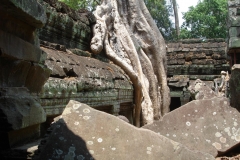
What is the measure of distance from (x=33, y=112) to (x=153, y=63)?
19.1ft

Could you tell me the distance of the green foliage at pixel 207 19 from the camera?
23844mm

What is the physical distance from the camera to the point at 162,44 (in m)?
7.98

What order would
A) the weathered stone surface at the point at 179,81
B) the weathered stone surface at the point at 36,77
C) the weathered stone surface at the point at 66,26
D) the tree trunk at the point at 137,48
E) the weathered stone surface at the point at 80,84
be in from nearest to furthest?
the weathered stone surface at the point at 36,77
the weathered stone surface at the point at 80,84
the weathered stone surface at the point at 66,26
the tree trunk at the point at 137,48
the weathered stone surface at the point at 179,81

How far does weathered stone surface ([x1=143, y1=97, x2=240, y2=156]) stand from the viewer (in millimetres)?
2467

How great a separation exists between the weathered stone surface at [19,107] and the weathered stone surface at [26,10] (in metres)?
0.38

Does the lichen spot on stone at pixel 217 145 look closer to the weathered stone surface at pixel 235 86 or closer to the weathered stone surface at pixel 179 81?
the weathered stone surface at pixel 235 86

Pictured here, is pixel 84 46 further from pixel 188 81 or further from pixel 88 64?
pixel 188 81

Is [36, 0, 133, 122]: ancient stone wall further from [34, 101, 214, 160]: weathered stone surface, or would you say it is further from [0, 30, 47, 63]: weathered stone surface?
[34, 101, 214, 160]: weathered stone surface

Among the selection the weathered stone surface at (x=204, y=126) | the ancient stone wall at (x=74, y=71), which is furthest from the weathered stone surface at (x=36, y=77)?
the weathered stone surface at (x=204, y=126)

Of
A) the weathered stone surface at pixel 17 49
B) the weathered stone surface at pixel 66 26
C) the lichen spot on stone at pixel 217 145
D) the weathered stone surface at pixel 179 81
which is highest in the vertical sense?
the weathered stone surface at pixel 66 26

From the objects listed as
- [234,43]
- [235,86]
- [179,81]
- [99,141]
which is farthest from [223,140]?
Result: [179,81]

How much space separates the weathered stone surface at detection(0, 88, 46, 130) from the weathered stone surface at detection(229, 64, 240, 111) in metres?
1.38

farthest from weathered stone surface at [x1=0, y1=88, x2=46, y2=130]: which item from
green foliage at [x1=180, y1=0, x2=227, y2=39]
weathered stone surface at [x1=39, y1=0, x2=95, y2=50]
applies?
green foliage at [x1=180, y1=0, x2=227, y2=39]

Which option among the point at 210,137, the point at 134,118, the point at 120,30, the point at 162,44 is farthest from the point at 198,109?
the point at 162,44
